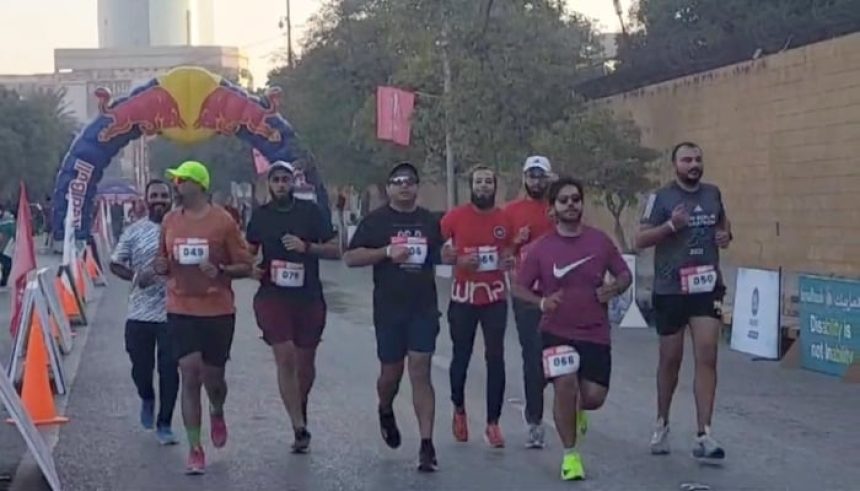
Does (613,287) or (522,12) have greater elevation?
(522,12)

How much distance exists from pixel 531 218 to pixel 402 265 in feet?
3.91

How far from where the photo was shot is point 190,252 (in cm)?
1062

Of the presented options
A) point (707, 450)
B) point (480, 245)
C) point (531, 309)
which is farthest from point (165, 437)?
point (707, 450)

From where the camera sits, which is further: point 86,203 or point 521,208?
point 86,203

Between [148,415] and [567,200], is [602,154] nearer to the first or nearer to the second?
[148,415]

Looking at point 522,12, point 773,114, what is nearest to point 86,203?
point 522,12

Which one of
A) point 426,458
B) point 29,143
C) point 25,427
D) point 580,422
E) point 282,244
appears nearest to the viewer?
point 25,427

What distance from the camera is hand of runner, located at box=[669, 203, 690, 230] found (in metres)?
10.7

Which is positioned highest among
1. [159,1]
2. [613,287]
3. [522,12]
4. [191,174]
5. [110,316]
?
[159,1]

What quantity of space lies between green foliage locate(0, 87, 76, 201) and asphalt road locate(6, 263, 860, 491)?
64602mm

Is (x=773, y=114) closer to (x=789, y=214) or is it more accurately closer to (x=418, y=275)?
(x=789, y=214)

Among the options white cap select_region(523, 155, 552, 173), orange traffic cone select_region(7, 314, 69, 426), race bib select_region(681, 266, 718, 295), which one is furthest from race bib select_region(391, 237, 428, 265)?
orange traffic cone select_region(7, 314, 69, 426)

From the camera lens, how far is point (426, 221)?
10.8 m

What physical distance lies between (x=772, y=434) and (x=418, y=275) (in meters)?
3.26
